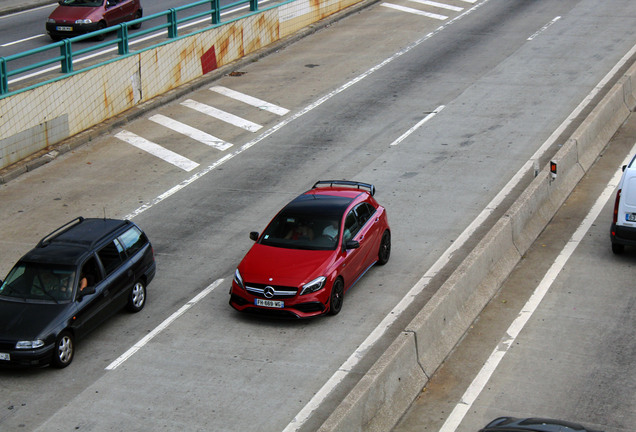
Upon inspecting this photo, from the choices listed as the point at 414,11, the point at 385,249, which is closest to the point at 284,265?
the point at 385,249

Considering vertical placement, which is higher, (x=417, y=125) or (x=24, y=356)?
(x=24, y=356)

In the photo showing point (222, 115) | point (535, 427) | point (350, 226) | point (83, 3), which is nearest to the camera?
point (535, 427)

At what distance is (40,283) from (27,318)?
84cm

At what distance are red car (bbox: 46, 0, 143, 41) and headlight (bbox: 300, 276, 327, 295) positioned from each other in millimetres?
18423

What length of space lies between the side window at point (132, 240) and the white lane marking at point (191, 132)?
7674 millimetres

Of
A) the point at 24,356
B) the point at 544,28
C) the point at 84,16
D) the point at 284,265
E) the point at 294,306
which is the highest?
the point at 84,16

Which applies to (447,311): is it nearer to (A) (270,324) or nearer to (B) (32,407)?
(A) (270,324)

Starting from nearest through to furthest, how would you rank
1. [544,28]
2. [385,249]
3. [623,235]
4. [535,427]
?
[535,427], [623,235], [385,249], [544,28]

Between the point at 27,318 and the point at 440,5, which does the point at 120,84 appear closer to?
the point at 27,318

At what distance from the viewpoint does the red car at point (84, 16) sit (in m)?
30.5

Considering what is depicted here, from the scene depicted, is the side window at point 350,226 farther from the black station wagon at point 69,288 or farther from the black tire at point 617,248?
the black tire at point 617,248

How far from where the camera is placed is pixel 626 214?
52.9 ft

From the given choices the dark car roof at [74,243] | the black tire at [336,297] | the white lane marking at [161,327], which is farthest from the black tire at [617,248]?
the dark car roof at [74,243]

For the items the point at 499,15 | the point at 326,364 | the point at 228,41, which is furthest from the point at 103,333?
the point at 499,15
